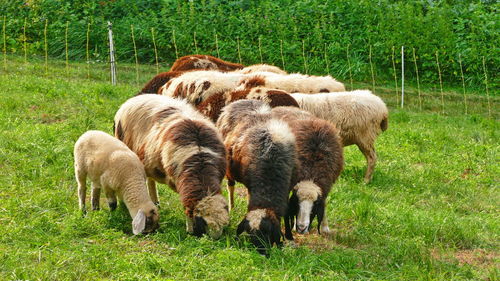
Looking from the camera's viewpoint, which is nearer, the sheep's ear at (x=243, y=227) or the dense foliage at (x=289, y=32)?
the sheep's ear at (x=243, y=227)

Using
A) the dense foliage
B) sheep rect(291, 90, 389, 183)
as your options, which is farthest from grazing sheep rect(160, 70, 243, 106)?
the dense foliage

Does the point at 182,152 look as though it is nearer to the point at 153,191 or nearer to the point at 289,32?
the point at 153,191

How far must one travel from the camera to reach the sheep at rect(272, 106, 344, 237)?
6.61 metres

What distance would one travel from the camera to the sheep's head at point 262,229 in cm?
606

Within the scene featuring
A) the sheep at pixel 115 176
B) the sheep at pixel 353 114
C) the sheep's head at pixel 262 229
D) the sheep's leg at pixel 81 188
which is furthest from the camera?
the sheep at pixel 353 114

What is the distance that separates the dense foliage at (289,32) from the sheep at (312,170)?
973 centimetres

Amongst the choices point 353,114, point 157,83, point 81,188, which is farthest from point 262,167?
point 157,83

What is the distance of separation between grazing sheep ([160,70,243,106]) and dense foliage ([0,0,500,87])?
24.8 ft

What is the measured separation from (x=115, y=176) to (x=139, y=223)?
67 centimetres

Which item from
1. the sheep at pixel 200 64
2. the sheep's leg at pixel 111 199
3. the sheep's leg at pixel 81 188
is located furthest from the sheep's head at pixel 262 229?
the sheep at pixel 200 64

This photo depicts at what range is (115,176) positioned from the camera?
6.69 m

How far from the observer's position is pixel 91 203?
7.29m

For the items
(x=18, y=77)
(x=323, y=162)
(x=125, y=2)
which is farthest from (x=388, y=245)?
(x=125, y=2)

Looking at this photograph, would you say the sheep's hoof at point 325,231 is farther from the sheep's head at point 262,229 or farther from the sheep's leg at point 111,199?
the sheep's leg at point 111,199
